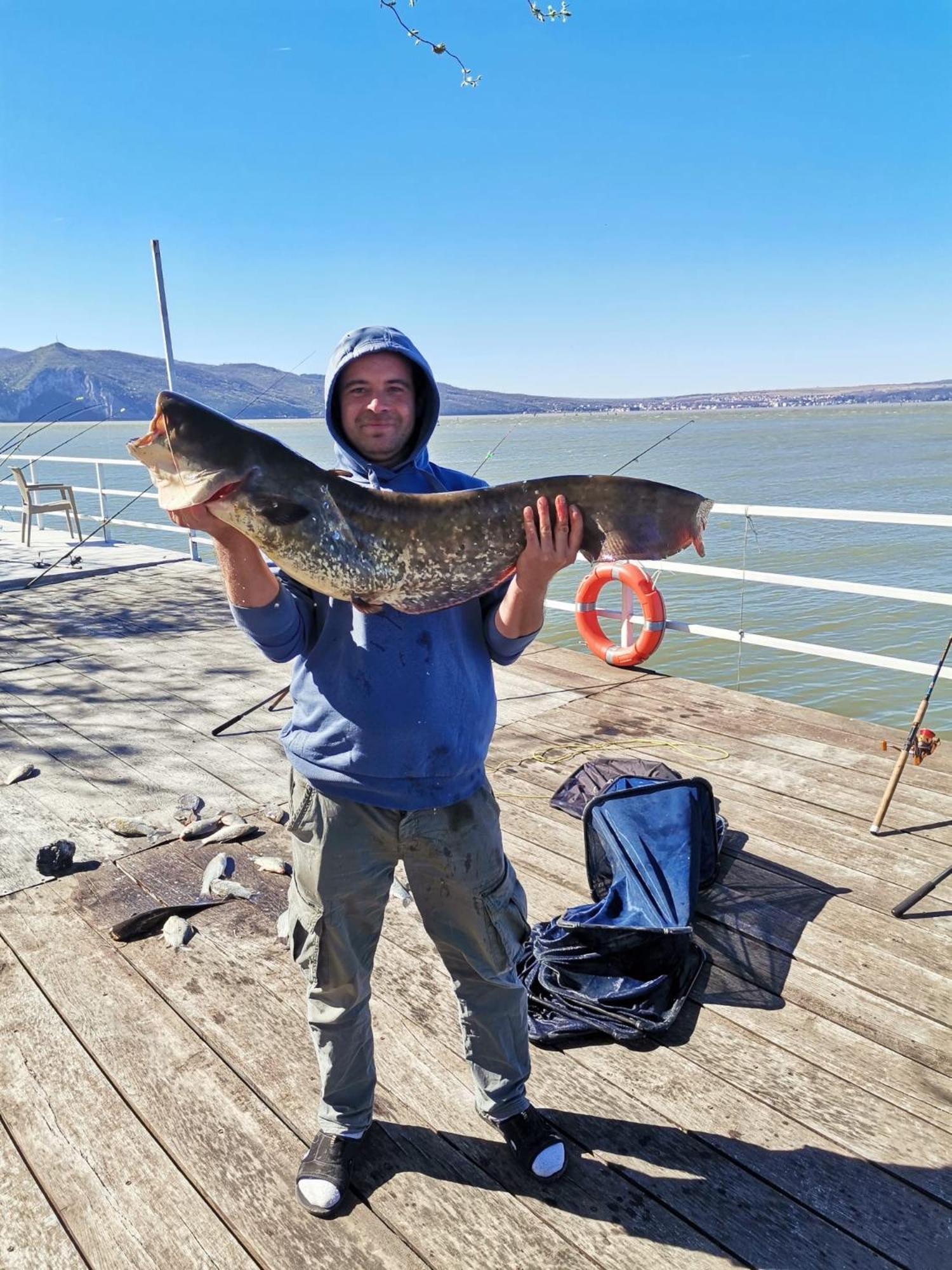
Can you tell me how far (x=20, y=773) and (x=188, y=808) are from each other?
1.24 m

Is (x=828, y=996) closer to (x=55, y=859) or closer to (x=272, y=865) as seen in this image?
(x=272, y=865)

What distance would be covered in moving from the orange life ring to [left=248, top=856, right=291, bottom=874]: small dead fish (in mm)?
3536

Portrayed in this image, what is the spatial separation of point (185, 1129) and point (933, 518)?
5.05m

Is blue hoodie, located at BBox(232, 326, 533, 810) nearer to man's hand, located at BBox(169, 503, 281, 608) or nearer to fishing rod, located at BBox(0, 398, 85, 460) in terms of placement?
man's hand, located at BBox(169, 503, 281, 608)

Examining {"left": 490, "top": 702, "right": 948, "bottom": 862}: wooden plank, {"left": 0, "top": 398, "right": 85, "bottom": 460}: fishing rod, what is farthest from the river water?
{"left": 490, "top": 702, "right": 948, "bottom": 862}: wooden plank

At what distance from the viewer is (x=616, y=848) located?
372 centimetres

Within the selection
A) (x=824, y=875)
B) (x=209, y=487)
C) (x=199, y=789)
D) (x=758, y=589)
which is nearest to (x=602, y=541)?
(x=209, y=487)

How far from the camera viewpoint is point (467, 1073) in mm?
2848

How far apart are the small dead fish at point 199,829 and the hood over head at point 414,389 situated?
2585 millimetres

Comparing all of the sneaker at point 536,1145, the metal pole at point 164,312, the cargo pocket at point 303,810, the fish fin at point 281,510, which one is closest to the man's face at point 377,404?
the fish fin at point 281,510

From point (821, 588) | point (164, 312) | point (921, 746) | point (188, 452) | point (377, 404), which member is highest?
point (164, 312)

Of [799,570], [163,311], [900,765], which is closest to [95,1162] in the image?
[900,765]

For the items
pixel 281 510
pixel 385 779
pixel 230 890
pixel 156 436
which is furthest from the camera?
pixel 230 890

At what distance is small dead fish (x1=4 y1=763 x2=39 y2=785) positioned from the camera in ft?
17.1
